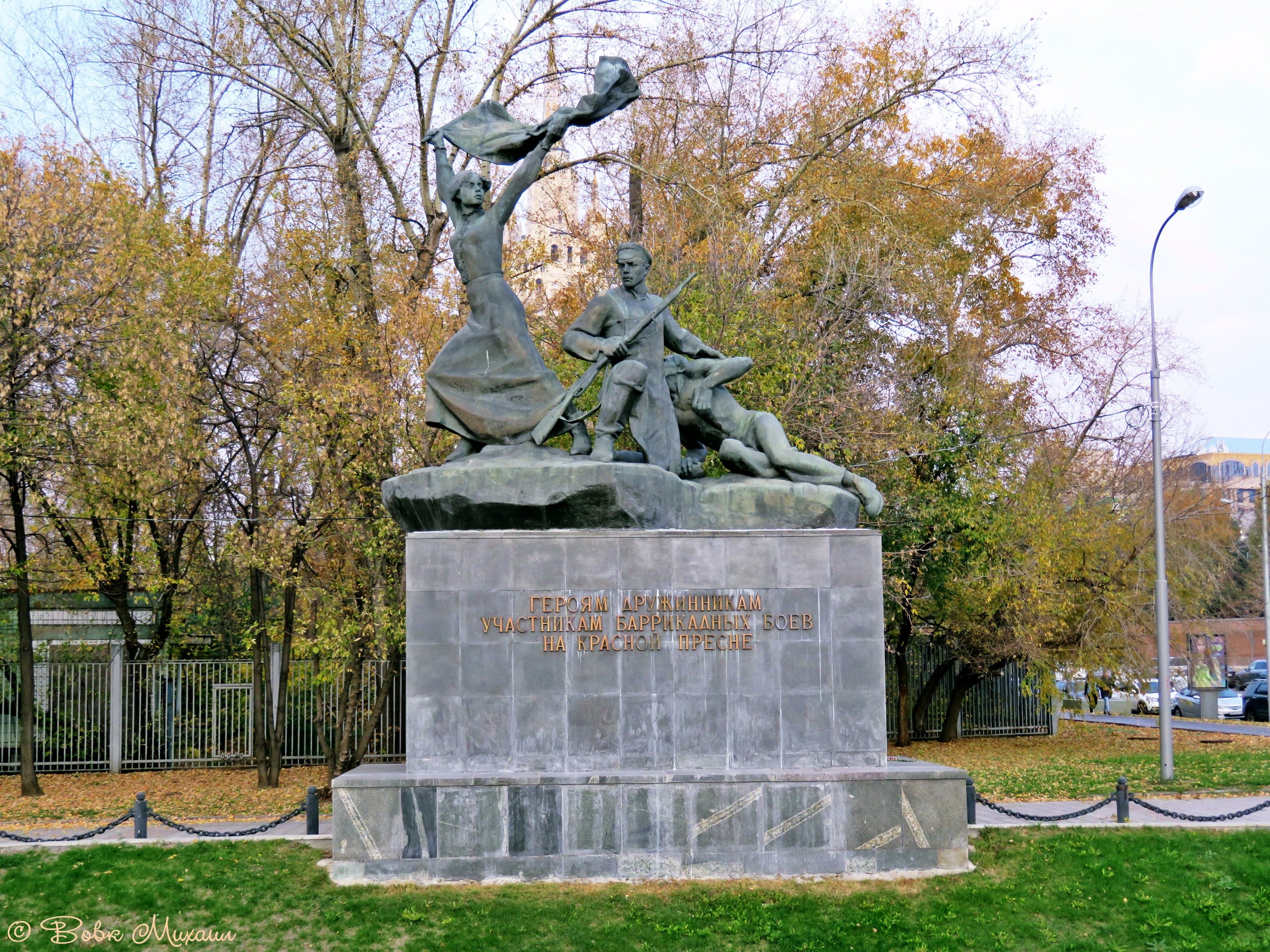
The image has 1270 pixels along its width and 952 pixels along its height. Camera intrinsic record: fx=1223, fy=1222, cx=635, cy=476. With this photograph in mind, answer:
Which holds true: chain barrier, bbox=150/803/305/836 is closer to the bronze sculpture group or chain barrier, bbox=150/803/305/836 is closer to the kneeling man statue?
the bronze sculpture group

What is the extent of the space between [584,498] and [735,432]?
195cm

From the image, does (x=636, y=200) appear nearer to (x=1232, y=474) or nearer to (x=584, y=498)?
(x=584, y=498)

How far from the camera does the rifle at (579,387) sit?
11430 millimetres

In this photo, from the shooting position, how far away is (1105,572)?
2509 centimetres

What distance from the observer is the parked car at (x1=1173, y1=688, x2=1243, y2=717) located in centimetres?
3469

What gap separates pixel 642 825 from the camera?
10.6 meters

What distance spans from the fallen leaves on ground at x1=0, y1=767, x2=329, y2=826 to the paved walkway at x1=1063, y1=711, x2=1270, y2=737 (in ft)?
54.8

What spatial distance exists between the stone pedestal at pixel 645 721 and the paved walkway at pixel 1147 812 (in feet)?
8.30

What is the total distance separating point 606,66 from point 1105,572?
17659mm

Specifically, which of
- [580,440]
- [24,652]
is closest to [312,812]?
[580,440]

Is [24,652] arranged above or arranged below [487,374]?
below

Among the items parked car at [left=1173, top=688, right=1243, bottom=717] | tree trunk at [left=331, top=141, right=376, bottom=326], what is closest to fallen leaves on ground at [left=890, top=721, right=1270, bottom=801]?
parked car at [left=1173, top=688, right=1243, bottom=717]

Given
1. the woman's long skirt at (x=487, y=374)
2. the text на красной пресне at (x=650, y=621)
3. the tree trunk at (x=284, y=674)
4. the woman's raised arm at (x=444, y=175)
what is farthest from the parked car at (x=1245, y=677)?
the woman's raised arm at (x=444, y=175)

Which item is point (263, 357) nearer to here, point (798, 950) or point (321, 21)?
point (321, 21)
